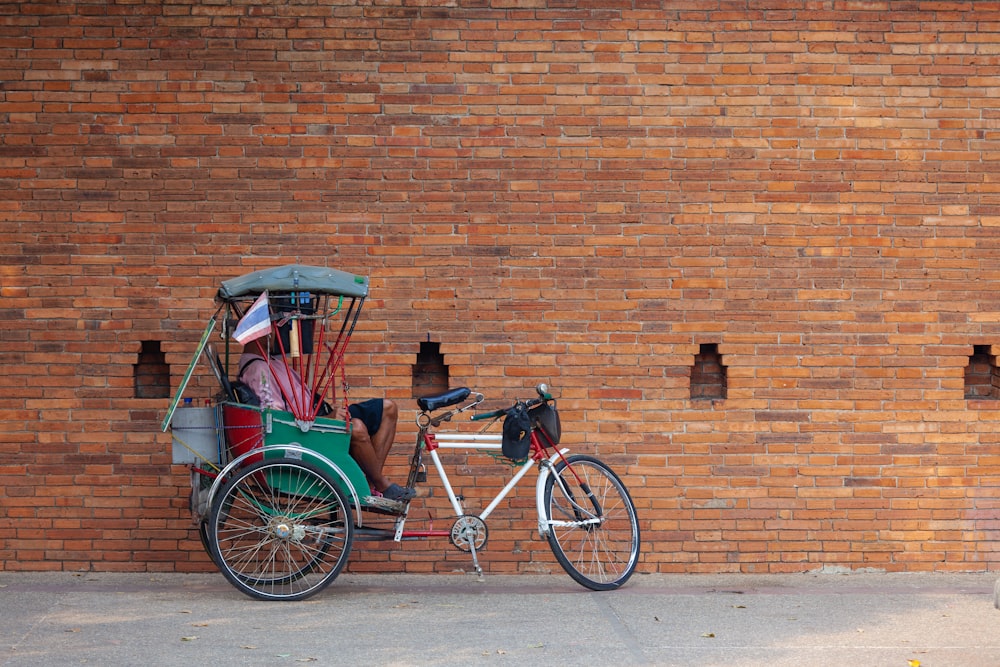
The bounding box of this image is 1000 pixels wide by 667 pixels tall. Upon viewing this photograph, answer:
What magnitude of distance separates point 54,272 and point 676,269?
13.5 ft

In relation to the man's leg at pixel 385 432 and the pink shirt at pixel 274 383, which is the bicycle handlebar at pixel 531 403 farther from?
the pink shirt at pixel 274 383

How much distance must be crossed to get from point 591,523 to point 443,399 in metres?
1.19

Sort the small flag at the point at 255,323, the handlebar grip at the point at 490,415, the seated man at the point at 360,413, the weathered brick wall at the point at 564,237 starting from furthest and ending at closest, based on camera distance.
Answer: the weathered brick wall at the point at 564,237 < the handlebar grip at the point at 490,415 < the seated man at the point at 360,413 < the small flag at the point at 255,323

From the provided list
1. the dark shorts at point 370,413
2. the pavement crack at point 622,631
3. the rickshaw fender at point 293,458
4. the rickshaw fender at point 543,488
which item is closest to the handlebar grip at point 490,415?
the rickshaw fender at point 543,488

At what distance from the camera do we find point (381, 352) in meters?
7.85

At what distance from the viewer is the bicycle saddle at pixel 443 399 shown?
23.3 feet

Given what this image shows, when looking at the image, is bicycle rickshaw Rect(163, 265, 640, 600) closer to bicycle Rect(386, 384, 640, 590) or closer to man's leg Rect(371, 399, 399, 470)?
bicycle Rect(386, 384, 640, 590)

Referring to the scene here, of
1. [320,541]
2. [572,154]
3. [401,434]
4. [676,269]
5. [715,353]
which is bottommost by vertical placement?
[320,541]

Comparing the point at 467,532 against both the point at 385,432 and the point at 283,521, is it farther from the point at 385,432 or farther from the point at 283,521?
the point at 283,521

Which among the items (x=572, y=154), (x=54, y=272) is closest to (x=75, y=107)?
(x=54, y=272)

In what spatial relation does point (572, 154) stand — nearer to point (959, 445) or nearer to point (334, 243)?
point (334, 243)

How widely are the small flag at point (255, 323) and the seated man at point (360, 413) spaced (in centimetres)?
24

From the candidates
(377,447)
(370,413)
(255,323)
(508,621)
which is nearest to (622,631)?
(508,621)

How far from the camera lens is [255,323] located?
683 centimetres
